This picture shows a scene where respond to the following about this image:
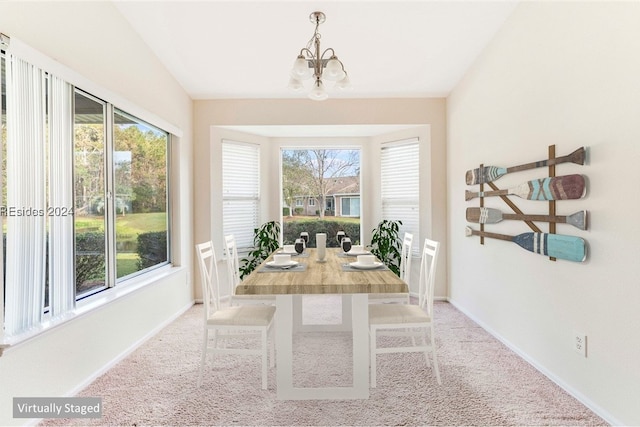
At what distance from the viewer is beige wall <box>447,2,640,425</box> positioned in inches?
67.4

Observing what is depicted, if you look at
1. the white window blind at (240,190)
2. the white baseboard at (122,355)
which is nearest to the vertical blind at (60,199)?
the white baseboard at (122,355)

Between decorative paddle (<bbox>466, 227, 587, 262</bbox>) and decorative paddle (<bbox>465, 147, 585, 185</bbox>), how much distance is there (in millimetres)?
474

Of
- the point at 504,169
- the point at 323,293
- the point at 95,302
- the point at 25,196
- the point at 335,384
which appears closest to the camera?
the point at 25,196

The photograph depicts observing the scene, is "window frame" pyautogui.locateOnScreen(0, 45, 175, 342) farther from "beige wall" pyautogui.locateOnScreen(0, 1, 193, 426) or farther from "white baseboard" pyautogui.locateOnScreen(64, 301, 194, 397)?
"white baseboard" pyautogui.locateOnScreen(64, 301, 194, 397)

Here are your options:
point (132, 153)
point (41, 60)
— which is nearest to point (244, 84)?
point (132, 153)

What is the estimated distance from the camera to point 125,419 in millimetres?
1906

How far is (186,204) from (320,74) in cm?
243

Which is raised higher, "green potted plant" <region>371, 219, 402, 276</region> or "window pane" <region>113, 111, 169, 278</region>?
"window pane" <region>113, 111, 169, 278</region>

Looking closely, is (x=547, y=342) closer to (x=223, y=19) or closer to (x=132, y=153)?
(x=223, y=19)

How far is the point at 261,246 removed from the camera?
4629mm

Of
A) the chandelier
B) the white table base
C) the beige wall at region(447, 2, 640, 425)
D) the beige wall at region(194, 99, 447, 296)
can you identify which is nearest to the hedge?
the beige wall at region(194, 99, 447, 296)

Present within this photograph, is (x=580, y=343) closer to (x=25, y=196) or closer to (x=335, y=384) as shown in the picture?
(x=335, y=384)

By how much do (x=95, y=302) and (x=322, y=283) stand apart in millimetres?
1710

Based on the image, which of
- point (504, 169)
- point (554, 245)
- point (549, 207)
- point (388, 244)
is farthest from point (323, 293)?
point (388, 244)
